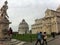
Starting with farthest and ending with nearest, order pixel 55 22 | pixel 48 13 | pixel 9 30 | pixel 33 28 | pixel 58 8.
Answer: pixel 33 28, pixel 58 8, pixel 48 13, pixel 55 22, pixel 9 30

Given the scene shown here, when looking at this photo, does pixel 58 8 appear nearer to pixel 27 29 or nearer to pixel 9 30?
Result: pixel 27 29

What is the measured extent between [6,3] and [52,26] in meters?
63.4

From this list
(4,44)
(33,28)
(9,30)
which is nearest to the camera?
(4,44)

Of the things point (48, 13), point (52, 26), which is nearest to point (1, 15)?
point (52, 26)

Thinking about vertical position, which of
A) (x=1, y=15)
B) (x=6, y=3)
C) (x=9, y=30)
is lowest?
(x=9, y=30)

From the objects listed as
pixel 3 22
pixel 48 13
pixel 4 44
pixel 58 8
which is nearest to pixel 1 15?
pixel 3 22

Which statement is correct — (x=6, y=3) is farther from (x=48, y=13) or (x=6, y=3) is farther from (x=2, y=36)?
(x=48, y=13)

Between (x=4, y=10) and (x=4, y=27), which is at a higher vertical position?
(x=4, y=10)

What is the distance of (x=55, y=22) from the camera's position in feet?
300

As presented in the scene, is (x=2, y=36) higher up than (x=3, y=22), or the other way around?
(x=3, y=22)

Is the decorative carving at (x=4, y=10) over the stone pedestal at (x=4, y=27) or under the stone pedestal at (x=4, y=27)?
over

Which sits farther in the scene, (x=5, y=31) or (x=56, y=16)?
(x=56, y=16)

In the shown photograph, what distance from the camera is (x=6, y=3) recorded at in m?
30.3

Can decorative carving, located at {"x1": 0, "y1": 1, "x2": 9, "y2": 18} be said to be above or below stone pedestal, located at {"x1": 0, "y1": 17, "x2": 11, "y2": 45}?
above
